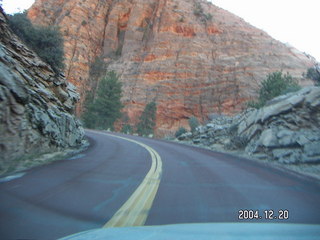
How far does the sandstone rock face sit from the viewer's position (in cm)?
749

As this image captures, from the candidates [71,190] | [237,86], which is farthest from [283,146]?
[237,86]

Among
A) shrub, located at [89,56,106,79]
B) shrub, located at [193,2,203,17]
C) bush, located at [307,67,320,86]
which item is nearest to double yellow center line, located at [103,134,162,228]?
bush, located at [307,67,320,86]

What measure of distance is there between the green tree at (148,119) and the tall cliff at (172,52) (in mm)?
1703

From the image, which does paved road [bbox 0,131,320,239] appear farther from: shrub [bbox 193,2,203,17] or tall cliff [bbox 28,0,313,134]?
shrub [bbox 193,2,203,17]

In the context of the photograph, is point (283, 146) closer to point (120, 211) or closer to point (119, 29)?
point (120, 211)

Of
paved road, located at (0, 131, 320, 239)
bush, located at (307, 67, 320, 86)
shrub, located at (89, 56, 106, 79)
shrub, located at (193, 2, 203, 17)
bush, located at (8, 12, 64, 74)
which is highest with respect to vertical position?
shrub, located at (193, 2, 203, 17)

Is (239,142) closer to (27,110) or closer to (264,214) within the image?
(27,110)

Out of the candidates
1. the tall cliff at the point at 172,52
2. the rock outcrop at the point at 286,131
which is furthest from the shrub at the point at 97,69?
the rock outcrop at the point at 286,131

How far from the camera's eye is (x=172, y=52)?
48344mm

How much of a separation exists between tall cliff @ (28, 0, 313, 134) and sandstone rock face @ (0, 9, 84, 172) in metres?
29.2

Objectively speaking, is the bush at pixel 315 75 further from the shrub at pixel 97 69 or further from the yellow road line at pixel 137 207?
the shrub at pixel 97 69

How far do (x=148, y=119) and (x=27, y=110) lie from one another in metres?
32.0

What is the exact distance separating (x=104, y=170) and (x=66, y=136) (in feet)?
19.0

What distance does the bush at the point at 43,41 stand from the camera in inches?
649
